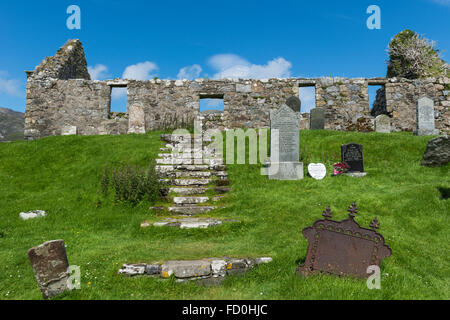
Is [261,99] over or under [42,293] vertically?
over

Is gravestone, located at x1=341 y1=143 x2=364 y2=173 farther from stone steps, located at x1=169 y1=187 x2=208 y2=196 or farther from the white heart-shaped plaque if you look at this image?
stone steps, located at x1=169 y1=187 x2=208 y2=196

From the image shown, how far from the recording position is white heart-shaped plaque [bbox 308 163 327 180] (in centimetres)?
942

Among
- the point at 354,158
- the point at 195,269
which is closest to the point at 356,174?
the point at 354,158

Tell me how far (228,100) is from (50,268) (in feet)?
48.7

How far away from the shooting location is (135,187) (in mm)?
8250

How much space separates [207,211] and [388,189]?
5.06 metres

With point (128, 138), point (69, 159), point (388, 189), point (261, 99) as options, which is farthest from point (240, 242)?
point (261, 99)

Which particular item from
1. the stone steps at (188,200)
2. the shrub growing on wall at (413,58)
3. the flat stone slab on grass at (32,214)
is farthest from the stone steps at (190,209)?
the shrub growing on wall at (413,58)

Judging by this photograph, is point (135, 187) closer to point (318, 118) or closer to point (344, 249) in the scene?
point (344, 249)

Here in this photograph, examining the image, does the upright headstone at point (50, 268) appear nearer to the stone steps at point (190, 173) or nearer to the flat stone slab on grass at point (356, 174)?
the stone steps at point (190, 173)

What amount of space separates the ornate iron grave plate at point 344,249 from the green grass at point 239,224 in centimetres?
20
